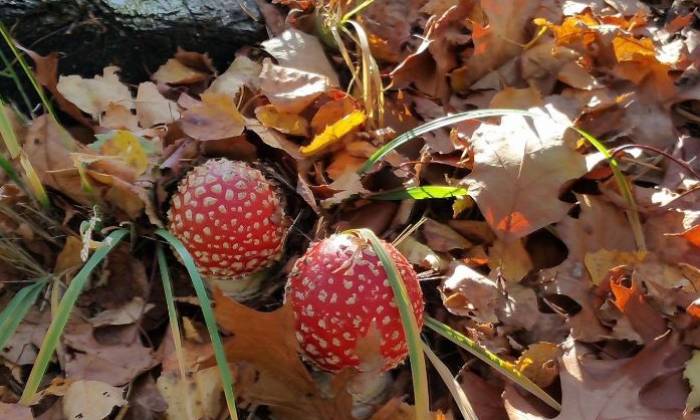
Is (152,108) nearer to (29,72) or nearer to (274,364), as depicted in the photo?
(29,72)

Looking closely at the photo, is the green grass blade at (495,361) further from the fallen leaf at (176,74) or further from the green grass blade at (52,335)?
the fallen leaf at (176,74)

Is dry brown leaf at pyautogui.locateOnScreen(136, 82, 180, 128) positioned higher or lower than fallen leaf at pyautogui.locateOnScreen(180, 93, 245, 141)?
lower

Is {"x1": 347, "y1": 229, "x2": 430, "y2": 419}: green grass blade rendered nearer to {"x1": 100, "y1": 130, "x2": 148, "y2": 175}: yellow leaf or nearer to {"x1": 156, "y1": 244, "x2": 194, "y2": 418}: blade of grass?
{"x1": 156, "y1": 244, "x2": 194, "y2": 418}: blade of grass

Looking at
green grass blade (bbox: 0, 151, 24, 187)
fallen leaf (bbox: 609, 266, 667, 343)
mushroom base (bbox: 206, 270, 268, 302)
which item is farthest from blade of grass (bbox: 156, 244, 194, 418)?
fallen leaf (bbox: 609, 266, 667, 343)

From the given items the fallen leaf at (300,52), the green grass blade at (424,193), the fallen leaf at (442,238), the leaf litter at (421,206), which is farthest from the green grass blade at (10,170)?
the fallen leaf at (442,238)

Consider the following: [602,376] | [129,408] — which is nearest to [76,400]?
[129,408]

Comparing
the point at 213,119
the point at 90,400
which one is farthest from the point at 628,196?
the point at 90,400
